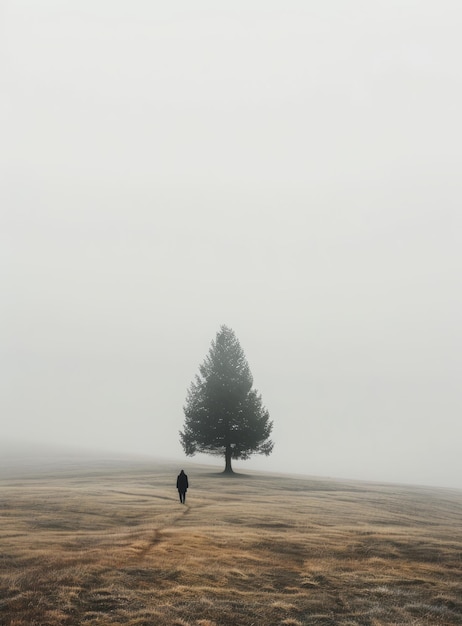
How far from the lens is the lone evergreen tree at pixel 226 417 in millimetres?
53875

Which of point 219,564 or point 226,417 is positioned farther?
point 226,417

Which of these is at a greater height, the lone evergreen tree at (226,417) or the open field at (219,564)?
the lone evergreen tree at (226,417)

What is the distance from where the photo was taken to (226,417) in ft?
176

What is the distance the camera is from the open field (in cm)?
1490

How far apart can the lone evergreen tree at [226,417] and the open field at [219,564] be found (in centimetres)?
1915

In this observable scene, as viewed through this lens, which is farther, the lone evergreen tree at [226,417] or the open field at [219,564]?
the lone evergreen tree at [226,417]

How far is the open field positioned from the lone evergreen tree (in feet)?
62.8

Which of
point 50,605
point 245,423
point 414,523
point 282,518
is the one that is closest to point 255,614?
point 50,605

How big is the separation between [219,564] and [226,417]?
3468cm

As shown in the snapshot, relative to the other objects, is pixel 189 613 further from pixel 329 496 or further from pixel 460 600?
pixel 329 496

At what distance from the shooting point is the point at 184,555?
65.4ft

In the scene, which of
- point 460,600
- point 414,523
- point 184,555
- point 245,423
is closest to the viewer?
point 460,600

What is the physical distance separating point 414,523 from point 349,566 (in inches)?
538

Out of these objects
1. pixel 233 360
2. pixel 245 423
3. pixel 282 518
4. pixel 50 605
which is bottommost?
pixel 50 605
